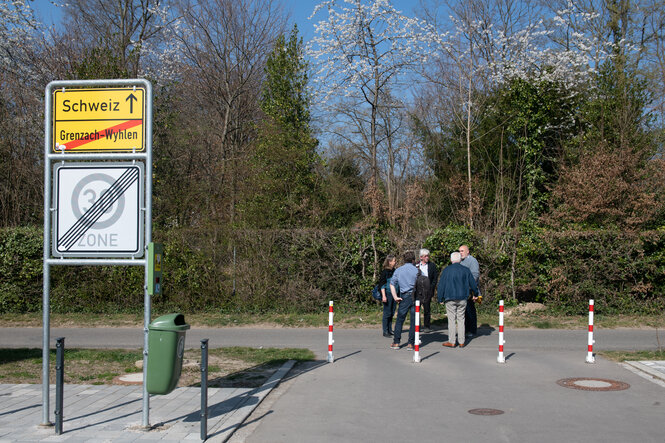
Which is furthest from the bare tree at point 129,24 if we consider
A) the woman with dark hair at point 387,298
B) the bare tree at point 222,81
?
the woman with dark hair at point 387,298

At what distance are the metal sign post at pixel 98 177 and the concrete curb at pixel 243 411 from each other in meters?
1.23

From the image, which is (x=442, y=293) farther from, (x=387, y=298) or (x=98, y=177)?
(x=98, y=177)

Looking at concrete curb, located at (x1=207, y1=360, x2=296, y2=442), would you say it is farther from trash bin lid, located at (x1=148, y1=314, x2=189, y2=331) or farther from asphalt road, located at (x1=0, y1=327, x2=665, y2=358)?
asphalt road, located at (x1=0, y1=327, x2=665, y2=358)

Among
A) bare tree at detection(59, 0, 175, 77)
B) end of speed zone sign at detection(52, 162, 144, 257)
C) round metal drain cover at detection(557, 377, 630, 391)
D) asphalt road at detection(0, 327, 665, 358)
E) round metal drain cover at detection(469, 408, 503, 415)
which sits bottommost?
asphalt road at detection(0, 327, 665, 358)

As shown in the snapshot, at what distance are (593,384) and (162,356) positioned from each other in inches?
229

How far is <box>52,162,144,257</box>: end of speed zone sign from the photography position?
7129mm

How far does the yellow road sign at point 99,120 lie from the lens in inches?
286

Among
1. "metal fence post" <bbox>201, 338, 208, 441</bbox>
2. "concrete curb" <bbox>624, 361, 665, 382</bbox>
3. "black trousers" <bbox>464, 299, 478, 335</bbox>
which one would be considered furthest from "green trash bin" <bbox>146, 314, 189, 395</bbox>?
"black trousers" <bbox>464, 299, 478, 335</bbox>

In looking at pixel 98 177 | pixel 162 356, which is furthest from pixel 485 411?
pixel 98 177

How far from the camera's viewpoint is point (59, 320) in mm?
17109

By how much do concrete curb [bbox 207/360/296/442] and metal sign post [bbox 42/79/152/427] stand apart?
1.23 m

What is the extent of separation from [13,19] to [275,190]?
13.1 meters

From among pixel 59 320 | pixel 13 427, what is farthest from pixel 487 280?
pixel 13 427

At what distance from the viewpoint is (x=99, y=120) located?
7.32 meters
